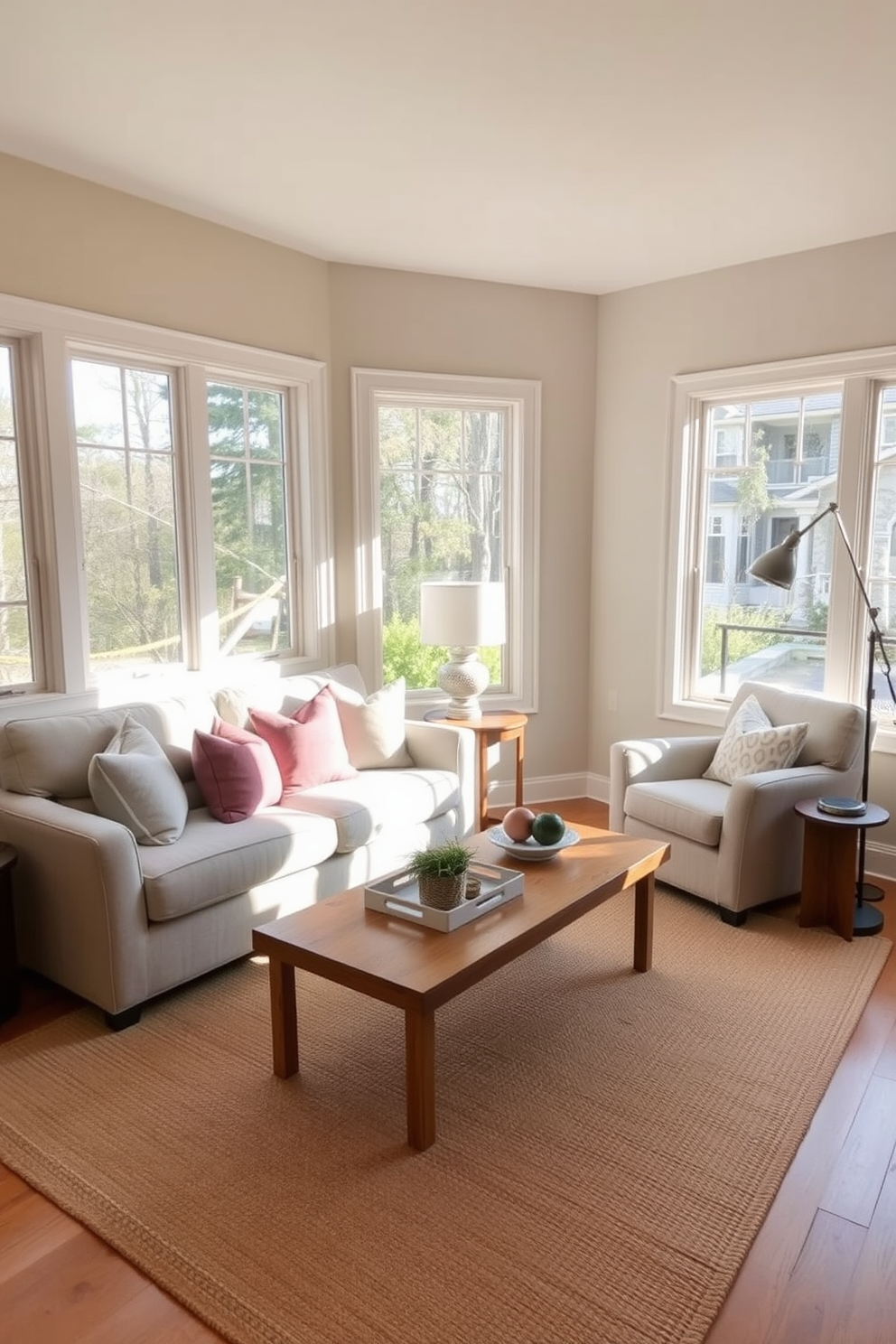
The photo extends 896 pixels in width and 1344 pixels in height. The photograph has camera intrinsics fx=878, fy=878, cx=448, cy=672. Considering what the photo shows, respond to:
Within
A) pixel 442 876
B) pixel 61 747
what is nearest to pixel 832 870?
pixel 442 876

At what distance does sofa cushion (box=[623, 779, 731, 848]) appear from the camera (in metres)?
3.36

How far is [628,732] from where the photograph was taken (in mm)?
4770

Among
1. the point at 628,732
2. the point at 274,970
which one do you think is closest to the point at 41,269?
the point at 274,970

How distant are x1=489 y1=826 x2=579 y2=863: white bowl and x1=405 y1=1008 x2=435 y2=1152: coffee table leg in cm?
82

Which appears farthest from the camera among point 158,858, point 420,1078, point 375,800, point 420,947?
point 375,800

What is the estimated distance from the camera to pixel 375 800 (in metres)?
3.37

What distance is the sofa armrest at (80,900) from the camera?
2.51m

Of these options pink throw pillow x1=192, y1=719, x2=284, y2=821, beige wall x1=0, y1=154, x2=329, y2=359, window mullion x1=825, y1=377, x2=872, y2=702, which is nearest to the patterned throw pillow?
window mullion x1=825, y1=377, x2=872, y2=702

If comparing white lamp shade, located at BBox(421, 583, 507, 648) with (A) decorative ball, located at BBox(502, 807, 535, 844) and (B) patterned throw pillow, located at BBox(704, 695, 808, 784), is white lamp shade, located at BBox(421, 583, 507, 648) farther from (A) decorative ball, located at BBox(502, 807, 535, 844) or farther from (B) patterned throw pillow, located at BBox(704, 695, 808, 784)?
(A) decorative ball, located at BBox(502, 807, 535, 844)

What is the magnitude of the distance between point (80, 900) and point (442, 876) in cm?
109

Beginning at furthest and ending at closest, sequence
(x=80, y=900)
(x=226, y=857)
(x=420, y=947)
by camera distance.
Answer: (x=226, y=857), (x=80, y=900), (x=420, y=947)

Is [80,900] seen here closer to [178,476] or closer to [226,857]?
[226,857]

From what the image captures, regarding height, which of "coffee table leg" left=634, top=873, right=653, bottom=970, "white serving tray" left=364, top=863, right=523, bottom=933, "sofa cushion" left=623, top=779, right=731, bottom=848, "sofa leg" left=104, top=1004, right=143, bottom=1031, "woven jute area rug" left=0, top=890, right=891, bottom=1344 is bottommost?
"woven jute area rug" left=0, top=890, right=891, bottom=1344

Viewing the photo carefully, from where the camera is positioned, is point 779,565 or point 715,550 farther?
point 715,550
